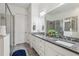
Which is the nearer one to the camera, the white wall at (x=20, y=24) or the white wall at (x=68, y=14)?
the white wall at (x=68, y=14)

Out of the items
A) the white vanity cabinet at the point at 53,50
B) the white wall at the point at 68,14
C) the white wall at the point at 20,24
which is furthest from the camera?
the white wall at the point at 20,24

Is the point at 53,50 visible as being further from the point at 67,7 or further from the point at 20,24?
the point at 20,24

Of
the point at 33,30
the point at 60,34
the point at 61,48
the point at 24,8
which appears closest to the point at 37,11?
the point at 33,30

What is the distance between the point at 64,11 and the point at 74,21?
1.52 feet

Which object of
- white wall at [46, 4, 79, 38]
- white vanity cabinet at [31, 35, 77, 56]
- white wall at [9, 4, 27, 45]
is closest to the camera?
white vanity cabinet at [31, 35, 77, 56]

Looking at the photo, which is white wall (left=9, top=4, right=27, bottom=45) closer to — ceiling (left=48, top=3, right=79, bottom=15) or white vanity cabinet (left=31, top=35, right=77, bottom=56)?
white vanity cabinet (left=31, top=35, right=77, bottom=56)

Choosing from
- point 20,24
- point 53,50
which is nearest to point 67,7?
point 53,50

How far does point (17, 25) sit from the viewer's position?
22.5ft

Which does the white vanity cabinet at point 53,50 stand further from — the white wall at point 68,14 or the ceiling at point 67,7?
the ceiling at point 67,7

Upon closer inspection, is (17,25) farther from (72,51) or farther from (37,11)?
(72,51)

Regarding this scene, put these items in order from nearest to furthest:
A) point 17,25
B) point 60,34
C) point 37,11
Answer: point 60,34 < point 37,11 < point 17,25

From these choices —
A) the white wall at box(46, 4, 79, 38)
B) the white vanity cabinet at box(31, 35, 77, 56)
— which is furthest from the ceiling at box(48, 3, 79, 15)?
the white vanity cabinet at box(31, 35, 77, 56)

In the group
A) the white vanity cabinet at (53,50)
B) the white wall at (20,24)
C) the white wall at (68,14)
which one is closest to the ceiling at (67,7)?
the white wall at (68,14)

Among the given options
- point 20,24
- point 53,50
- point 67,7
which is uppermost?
point 67,7
